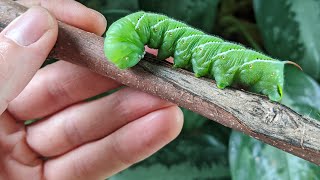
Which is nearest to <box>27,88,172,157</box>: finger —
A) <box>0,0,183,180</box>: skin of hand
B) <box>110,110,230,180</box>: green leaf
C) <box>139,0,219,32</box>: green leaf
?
<box>0,0,183,180</box>: skin of hand

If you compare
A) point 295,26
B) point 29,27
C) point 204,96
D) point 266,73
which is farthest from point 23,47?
point 295,26

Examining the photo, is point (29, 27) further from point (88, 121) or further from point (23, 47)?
point (88, 121)

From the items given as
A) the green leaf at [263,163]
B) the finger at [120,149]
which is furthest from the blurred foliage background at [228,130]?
the finger at [120,149]

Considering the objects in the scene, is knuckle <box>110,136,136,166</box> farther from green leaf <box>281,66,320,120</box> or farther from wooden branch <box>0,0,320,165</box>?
green leaf <box>281,66,320,120</box>

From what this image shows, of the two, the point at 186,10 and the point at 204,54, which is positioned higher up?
the point at 204,54

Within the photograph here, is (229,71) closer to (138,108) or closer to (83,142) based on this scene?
(138,108)

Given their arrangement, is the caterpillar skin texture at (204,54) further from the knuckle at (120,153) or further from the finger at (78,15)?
the knuckle at (120,153)

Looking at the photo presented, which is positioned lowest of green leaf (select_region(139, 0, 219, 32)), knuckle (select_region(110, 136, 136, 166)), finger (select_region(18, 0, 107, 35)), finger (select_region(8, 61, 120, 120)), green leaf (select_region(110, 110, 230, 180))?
green leaf (select_region(110, 110, 230, 180))
